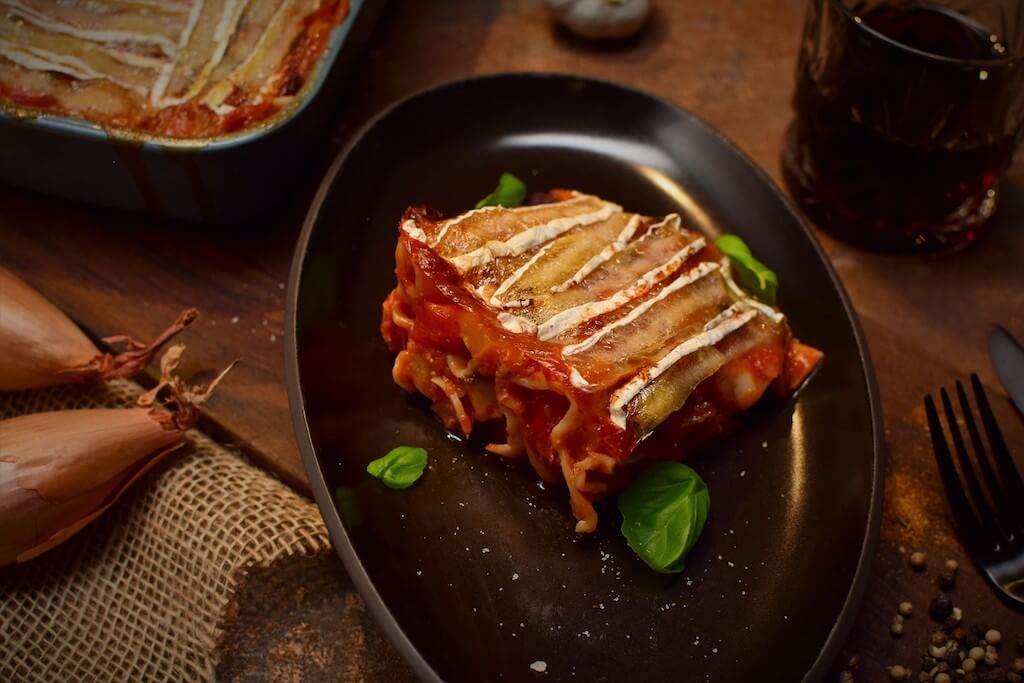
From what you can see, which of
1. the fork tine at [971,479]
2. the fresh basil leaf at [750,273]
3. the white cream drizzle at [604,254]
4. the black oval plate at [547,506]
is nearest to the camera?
the black oval plate at [547,506]

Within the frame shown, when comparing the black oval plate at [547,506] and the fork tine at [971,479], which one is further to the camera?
the fork tine at [971,479]

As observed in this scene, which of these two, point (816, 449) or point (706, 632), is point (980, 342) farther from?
point (706, 632)

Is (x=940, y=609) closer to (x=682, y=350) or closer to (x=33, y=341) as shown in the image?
(x=682, y=350)

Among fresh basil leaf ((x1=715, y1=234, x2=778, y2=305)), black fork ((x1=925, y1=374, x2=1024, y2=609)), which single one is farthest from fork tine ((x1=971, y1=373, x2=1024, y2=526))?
fresh basil leaf ((x1=715, y1=234, x2=778, y2=305))

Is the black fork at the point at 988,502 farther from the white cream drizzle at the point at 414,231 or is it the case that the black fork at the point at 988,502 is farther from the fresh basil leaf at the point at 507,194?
the white cream drizzle at the point at 414,231

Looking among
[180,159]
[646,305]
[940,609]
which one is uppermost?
[180,159]

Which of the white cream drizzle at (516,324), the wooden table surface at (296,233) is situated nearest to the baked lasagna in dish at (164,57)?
the wooden table surface at (296,233)

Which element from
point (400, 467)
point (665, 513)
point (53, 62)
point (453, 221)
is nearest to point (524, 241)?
point (453, 221)

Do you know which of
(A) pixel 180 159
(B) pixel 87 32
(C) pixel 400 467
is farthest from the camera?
(B) pixel 87 32
